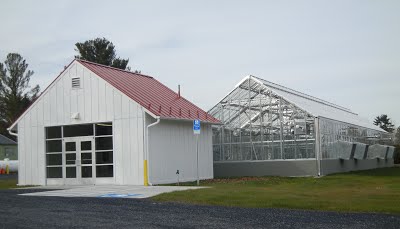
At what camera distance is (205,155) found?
27.3 metres

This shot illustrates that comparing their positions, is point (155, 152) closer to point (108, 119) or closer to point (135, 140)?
point (135, 140)

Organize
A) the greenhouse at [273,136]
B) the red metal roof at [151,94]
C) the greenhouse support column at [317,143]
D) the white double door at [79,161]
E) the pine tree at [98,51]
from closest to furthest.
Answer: the red metal roof at [151,94], the white double door at [79,161], the greenhouse support column at [317,143], the greenhouse at [273,136], the pine tree at [98,51]

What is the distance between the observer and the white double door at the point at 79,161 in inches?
952

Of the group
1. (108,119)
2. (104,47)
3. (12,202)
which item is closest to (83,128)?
(108,119)

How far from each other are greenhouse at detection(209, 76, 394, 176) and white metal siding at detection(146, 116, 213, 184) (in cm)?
261

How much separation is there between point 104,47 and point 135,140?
38.2 m

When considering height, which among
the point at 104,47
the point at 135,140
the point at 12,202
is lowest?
the point at 12,202

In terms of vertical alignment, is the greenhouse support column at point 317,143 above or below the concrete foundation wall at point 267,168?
above

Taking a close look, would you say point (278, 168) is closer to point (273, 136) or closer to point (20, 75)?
point (273, 136)

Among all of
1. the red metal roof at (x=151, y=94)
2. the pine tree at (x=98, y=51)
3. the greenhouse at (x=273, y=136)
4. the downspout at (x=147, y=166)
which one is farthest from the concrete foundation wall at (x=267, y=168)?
the pine tree at (x=98, y=51)

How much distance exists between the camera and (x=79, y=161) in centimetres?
2458

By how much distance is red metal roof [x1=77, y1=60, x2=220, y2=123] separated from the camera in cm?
2348

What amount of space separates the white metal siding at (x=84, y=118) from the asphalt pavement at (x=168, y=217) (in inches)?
328

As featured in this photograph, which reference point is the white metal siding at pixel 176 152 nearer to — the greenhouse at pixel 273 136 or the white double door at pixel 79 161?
the greenhouse at pixel 273 136
